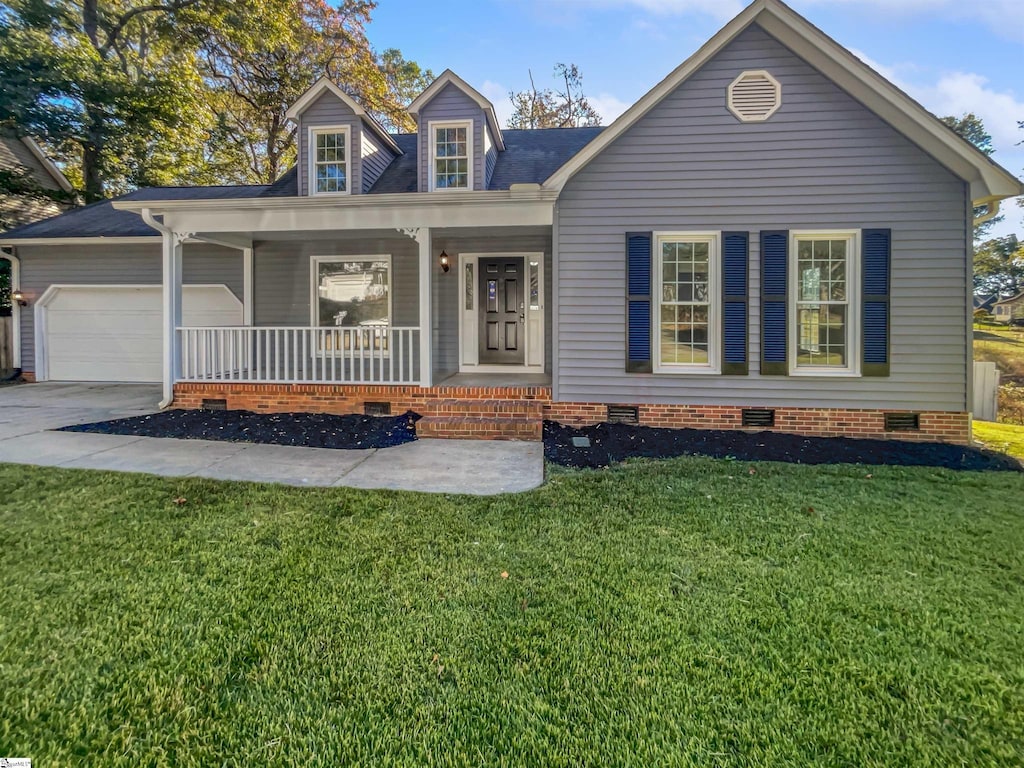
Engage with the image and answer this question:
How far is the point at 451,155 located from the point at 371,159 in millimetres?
1600

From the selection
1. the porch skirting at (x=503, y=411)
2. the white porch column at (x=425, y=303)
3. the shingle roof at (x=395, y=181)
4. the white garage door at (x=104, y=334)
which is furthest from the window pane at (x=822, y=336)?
the white garage door at (x=104, y=334)

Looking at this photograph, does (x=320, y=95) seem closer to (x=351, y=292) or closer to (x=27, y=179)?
(x=351, y=292)

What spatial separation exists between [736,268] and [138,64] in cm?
2140

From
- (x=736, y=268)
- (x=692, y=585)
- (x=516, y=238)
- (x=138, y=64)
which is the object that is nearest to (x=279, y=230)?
(x=516, y=238)

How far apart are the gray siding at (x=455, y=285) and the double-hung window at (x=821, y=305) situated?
3.75 metres

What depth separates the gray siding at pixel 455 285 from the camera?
881cm

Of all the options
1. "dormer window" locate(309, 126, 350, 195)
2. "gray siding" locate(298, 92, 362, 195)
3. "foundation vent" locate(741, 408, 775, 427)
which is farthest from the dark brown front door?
"foundation vent" locate(741, 408, 775, 427)

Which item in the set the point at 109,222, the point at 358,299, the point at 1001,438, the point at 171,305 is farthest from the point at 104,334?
the point at 1001,438

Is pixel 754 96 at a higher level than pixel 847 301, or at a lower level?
higher

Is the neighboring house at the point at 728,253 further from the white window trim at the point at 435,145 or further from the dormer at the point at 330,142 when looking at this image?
the dormer at the point at 330,142

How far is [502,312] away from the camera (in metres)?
9.23

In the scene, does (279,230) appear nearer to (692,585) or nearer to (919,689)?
(692,585)

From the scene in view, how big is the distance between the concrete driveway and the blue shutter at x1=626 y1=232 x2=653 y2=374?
180 centimetres

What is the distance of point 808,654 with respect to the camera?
2293 millimetres
